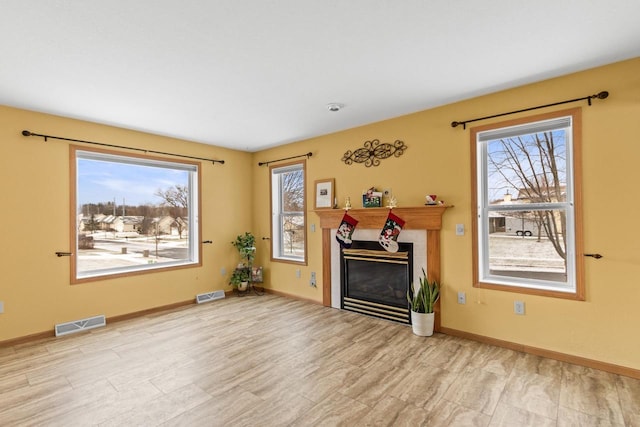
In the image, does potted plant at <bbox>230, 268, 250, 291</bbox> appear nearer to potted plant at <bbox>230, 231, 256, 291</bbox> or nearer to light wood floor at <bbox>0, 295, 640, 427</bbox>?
potted plant at <bbox>230, 231, 256, 291</bbox>

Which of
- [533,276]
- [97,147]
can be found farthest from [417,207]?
[97,147]

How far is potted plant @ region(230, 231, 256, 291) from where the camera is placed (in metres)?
5.17

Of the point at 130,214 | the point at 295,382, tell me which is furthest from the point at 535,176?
the point at 130,214

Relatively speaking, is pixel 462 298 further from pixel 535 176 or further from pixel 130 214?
pixel 130 214

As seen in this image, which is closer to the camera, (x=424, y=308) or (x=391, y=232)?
(x=424, y=308)

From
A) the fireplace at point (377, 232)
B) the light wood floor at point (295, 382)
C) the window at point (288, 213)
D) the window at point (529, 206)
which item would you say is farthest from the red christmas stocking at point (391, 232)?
the window at point (288, 213)

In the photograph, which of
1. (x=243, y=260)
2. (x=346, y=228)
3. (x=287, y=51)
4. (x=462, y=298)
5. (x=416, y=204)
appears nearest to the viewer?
(x=287, y=51)

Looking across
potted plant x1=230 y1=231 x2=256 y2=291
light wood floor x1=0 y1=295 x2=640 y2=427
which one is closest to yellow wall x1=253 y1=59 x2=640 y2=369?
light wood floor x1=0 y1=295 x2=640 y2=427

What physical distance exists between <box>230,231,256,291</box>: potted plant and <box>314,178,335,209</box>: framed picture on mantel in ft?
4.71

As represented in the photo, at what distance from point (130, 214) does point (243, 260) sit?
1890 millimetres

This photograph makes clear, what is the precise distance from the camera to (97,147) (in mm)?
3852

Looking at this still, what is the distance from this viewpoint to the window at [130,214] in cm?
383

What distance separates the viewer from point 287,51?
2262 mm

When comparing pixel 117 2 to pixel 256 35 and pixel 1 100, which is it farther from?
pixel 1 100
